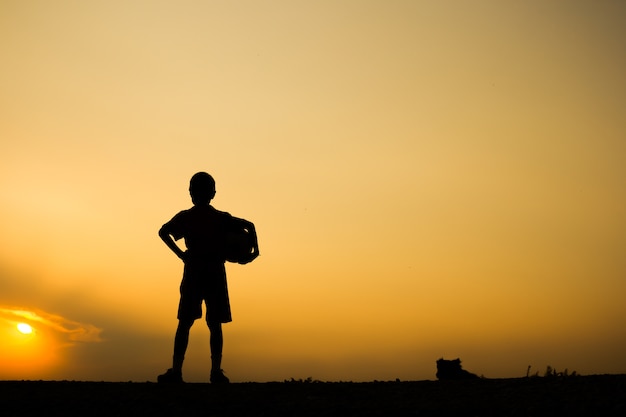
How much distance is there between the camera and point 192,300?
34.6 ft

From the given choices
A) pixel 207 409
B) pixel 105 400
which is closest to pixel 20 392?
pixel 105 400

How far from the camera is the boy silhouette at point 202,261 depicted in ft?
34.5

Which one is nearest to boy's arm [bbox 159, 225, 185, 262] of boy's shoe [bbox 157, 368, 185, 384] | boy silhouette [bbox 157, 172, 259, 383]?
boy silhouette [bbox 157, 172, 259, 383]

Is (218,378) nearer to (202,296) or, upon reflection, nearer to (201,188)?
(202,296)

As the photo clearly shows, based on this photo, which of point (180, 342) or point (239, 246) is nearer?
point (180, 342)

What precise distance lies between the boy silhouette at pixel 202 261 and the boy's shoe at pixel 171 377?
25 centimetres

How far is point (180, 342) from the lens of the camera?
34.3 ft

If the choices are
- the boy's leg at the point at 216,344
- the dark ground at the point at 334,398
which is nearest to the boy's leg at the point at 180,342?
the boy's leg at the point at 216,344

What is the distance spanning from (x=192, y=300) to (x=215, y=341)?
2.12ft

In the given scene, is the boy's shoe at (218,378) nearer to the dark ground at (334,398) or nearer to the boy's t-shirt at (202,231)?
the dark ground at (334,398)

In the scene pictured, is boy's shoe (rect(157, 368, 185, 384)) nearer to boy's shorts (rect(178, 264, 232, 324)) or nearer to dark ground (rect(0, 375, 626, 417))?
dark ground (rect(0, 375, 626, 417))

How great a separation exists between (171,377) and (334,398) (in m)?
2.71

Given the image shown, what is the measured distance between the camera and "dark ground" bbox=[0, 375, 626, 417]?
7594 mm

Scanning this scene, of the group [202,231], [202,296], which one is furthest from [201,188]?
[202,296]
